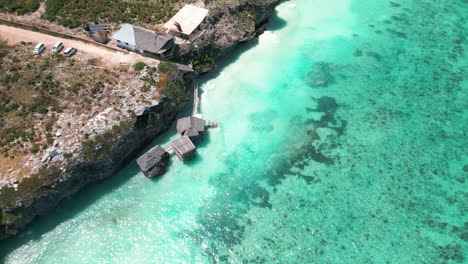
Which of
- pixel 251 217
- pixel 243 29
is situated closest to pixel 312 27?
pixel 243 29

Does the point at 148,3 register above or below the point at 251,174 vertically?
above

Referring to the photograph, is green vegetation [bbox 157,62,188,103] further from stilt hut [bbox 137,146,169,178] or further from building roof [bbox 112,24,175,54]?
stilt hut [bbox 137,146,169,178]

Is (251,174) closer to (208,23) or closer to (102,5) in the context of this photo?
(208,23)

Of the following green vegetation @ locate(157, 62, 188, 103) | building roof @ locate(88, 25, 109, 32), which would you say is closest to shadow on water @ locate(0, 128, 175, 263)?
green vegetation @ locate(157, 62, 188, 103)

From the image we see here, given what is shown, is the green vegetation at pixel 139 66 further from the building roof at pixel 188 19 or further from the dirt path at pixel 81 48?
the building roof at pixel 188 19

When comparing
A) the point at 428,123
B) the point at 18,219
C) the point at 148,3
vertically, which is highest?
the point at 148,3

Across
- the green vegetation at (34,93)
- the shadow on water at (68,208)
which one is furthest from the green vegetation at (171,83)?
the shadow on water at (68,208)
